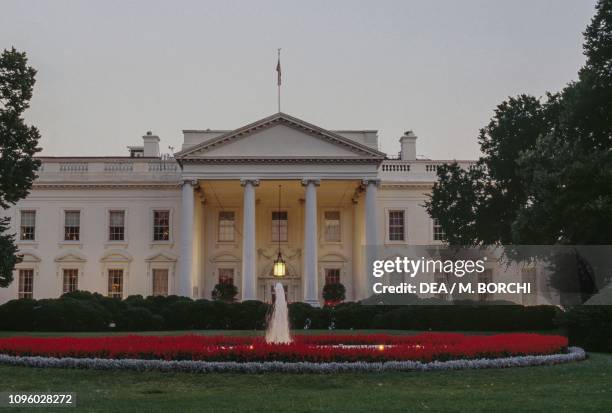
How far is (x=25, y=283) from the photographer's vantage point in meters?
47.8

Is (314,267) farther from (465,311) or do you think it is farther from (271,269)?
(465,311)

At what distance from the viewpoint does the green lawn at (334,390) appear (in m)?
10.9

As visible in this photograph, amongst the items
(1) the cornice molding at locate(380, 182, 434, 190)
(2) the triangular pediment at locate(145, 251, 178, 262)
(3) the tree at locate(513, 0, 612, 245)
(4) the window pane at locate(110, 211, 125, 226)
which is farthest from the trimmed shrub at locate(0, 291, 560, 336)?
(1) the cornice molding at locate(380, 182, 434, 190)

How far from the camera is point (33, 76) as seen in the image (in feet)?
96.0

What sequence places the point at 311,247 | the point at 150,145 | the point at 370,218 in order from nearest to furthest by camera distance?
1. the point at 311,247
2. the point at 370,218
3. the point at 150,145

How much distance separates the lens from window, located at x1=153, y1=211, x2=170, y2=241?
1884 inches

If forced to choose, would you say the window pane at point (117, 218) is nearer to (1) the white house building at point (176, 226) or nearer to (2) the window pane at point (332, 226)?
(1) the white house building at point (176, 226)

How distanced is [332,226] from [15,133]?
24.2 m

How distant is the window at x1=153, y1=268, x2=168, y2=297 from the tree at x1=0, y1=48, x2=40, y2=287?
18789mm

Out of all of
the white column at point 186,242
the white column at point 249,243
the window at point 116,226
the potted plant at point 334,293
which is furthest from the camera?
the window at point 116,226

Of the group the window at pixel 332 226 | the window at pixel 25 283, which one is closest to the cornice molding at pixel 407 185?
the window at pixel 332 226

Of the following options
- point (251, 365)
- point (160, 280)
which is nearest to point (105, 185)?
point (160, 280)

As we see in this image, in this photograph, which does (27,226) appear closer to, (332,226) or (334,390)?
(332,226)

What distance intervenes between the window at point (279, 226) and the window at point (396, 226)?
6.44m
